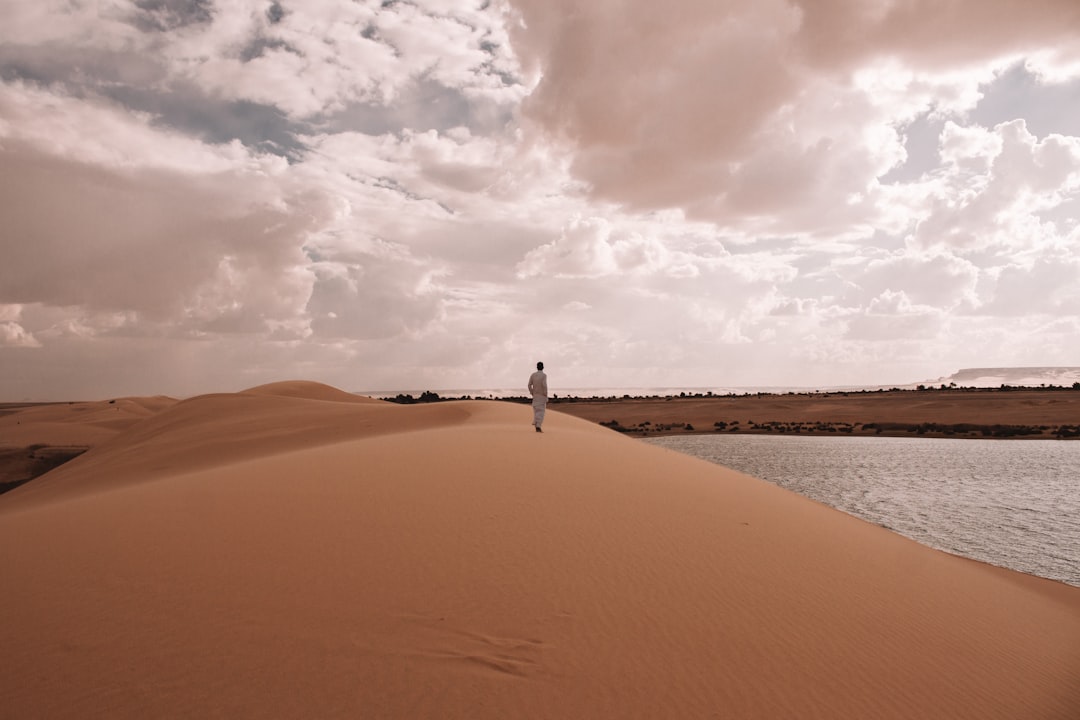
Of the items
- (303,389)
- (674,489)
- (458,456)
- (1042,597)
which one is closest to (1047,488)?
(1042,597)

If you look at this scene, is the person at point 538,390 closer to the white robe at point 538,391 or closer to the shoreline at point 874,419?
the white robe at point 538,391

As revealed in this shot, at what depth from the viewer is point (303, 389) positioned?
31.5 m

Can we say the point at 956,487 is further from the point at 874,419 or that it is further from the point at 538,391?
the point at 874,419

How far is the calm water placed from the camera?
10828mm

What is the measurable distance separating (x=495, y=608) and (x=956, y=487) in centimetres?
1753

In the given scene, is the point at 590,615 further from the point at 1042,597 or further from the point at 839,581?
the point at 1042,597

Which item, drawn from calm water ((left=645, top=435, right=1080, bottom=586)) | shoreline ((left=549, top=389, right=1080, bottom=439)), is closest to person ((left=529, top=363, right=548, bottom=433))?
calm water ((left=645, top=435, right=1080, bottom=586))

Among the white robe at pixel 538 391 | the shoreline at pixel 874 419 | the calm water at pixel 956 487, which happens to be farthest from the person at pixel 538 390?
the shoreline at pixel 874 419

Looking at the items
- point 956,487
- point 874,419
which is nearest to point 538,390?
point 956,487

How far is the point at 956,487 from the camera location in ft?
56.2

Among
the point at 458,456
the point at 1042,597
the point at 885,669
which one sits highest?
the point at 458,456

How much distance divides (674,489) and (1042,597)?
4573mm

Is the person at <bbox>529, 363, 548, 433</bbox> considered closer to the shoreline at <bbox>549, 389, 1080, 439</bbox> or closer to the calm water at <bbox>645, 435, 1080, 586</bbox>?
the calm water at <bbox>645, 435, 1080, 586</bbox>

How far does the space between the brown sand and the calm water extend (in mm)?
2676
